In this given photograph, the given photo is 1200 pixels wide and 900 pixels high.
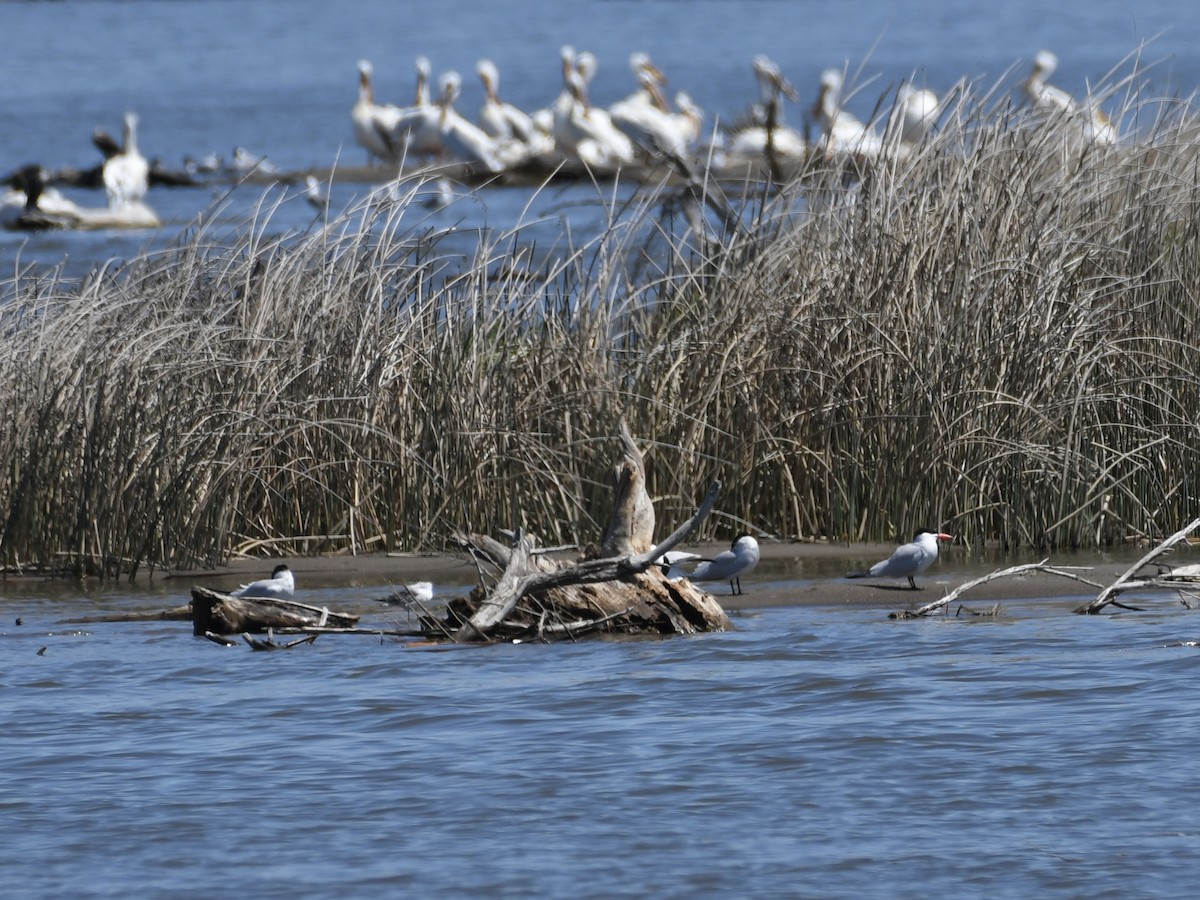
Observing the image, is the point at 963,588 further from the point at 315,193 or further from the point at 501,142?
the point at 501,142

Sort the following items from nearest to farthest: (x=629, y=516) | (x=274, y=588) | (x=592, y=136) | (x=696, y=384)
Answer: (x=629, y=516) → (x=274, y=588) → (x=696, y=384) → (x=592, y=136)

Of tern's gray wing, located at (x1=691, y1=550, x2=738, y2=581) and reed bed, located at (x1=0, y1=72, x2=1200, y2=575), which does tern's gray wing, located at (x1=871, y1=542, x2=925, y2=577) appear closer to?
tern's gray wing, located at (x1=691, y1=550, x2=738, y2=581)

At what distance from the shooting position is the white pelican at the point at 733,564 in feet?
32.5

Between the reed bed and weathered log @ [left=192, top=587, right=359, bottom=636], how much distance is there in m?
1.55

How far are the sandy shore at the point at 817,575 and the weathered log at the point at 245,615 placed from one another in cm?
88

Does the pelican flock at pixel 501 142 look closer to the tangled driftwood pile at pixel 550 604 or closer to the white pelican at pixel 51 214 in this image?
the white pelican at pixel 51 214

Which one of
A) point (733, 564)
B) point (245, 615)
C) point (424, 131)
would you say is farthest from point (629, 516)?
point (424, 131)

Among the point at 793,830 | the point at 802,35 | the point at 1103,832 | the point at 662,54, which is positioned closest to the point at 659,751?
the point at 793,830

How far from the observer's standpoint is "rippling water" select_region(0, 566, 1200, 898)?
19.7ft

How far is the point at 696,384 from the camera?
1127cm

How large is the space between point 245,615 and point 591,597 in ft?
4.70

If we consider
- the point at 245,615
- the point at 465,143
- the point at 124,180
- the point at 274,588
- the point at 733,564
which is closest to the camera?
the point at 245,615

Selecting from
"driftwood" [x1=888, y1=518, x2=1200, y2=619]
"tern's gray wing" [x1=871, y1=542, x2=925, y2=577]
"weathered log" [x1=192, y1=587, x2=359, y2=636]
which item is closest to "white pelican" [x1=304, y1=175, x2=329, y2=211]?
"weathered log" [x1=192, y1=587, x2=359, y2=636]

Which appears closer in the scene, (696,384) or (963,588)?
(963,588)
